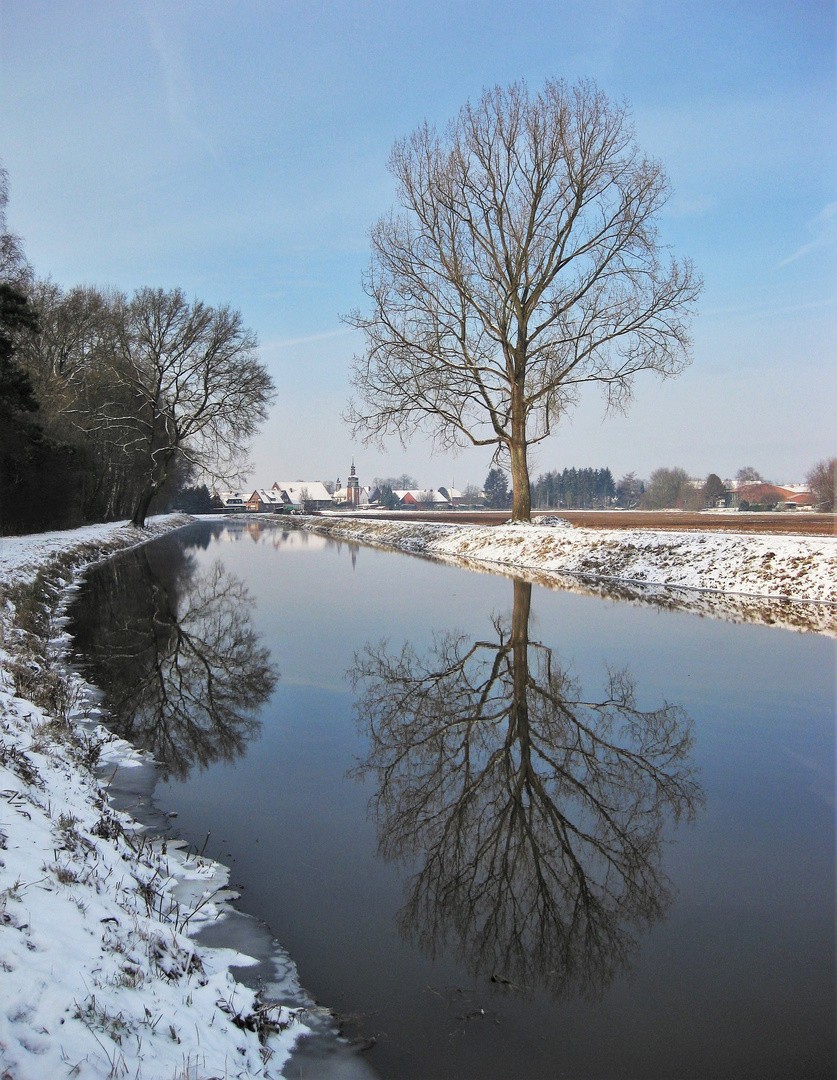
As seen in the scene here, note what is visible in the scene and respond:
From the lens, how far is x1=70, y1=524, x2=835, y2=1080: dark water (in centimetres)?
305

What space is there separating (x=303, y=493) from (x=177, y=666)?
160873 millimetres

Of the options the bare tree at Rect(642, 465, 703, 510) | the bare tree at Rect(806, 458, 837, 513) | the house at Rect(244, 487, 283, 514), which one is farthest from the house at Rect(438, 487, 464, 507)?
the bare tree at Rect(806, 458, 837, 513)

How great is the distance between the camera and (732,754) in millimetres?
6148

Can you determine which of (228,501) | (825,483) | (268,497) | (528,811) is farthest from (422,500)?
(528,811)

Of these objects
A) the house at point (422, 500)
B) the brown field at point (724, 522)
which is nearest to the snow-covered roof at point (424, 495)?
the house at point (422, 500)

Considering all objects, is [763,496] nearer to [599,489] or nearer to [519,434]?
[599,489]

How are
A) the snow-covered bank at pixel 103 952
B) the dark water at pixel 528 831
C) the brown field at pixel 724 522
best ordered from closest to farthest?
1. the snow-covered bank at pixel 103 952
2. the dark water at pixel 528 831
3. the brown field at pixel 724 522

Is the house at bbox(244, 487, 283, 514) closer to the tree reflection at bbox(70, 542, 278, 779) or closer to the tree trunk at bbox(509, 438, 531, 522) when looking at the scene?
the tree trunk at bbox(509, 438, 531, 522)

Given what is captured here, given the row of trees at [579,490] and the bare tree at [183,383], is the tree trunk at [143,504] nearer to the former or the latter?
the bare tree at [183,383]

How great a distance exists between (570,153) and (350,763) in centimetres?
2586

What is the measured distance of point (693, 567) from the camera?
59.4 ft

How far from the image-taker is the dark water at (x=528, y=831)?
120 inches

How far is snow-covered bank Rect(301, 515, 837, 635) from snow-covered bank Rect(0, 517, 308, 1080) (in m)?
10.5

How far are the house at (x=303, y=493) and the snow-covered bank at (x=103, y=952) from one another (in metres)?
161
